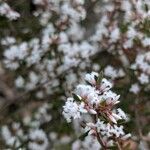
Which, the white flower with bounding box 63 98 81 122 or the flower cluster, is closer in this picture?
the white flower with bounding box 63 98 81 122

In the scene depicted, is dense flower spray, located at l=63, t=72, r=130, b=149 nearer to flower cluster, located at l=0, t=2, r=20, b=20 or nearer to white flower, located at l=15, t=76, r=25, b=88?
flower cluster, located at l=0, t=2, r=20, b=20

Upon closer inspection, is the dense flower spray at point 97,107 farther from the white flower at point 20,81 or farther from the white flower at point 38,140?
the white flower at point 20,81

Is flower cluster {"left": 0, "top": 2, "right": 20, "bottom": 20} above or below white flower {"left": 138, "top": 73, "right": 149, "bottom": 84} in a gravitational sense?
above

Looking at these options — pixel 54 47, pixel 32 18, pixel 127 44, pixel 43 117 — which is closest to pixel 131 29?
pixel 127 44

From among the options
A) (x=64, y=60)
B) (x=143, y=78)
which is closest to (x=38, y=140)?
(x=64, y=60)

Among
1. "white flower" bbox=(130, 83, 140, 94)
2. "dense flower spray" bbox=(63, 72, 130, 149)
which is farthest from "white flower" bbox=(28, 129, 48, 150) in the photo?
"dense flower spray" bbox=(63, 72, 130, 149)

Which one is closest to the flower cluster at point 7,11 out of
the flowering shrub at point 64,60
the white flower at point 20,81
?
the flowering shrub at point 64,60

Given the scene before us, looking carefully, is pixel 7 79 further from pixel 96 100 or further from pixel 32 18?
pixel 96 100

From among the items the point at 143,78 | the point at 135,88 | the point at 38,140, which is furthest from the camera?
the point at 38,140

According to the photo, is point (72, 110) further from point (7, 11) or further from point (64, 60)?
point (64, 60)
